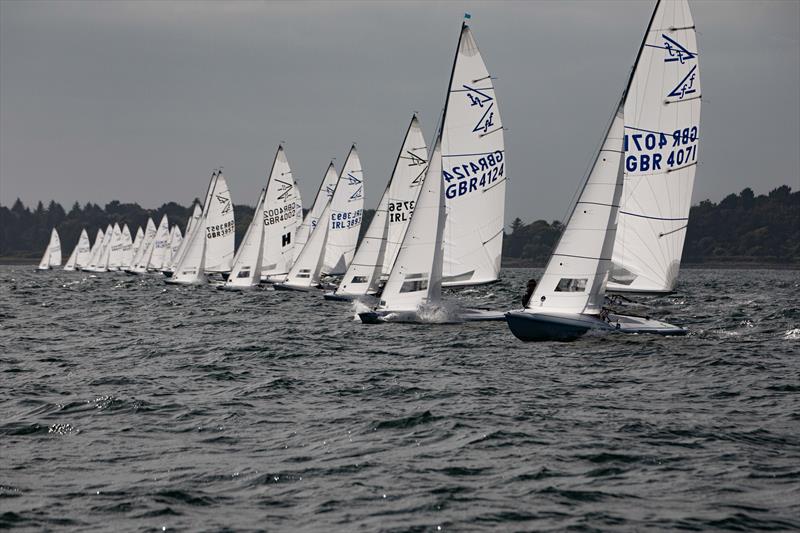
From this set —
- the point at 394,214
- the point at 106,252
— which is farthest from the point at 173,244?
the point at 394,214

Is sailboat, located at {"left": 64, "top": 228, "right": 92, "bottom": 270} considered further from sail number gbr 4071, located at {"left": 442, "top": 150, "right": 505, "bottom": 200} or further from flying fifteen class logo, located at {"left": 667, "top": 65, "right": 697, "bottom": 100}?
flying fifteen class logo, located at {"left": 667, "top": 65, "right": 697, "bottom": 100}

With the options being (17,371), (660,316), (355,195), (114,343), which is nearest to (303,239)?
(355,195)

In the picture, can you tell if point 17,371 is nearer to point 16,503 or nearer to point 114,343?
point 114,343

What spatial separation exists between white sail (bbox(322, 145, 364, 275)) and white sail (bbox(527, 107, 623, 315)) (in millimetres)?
28753

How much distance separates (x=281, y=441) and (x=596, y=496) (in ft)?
14.7

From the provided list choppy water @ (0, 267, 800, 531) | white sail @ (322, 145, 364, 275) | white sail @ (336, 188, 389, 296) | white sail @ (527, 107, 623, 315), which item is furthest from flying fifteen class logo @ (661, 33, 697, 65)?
white sail @ (322, 145, 364, 275)

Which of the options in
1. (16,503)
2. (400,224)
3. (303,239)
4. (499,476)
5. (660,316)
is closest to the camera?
(16,503)

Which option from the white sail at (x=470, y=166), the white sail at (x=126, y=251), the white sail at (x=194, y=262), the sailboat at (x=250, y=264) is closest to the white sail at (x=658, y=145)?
the white sail at (x=470, y=166)

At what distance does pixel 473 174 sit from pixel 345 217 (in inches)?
852

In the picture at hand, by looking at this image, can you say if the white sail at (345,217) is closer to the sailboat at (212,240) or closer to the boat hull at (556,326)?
the sailboat at (212,240)

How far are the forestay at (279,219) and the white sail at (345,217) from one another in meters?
8.42

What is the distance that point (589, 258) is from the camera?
997 inches

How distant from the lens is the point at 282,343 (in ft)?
86.8

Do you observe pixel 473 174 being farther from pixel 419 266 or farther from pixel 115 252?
pixel 115 252
